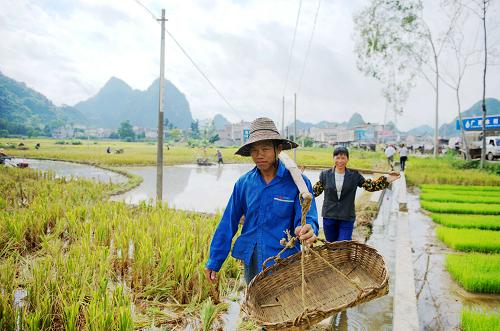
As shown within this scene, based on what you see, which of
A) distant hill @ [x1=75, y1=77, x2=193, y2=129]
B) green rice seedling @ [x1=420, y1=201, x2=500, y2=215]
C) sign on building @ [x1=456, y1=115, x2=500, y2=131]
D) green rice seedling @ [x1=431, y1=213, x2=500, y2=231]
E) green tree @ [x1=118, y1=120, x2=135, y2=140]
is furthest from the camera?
distant hill @ [x1=75, y1=77, x2=193, y2=129]

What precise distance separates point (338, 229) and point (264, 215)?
1609 millimetres

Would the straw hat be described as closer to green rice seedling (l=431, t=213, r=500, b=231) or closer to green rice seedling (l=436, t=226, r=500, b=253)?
green rice seedling (l=436, t=226, r=500, b=253)

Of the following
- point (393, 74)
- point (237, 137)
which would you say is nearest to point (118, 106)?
point (237, 137)

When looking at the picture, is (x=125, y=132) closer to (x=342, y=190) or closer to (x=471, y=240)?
(x=471, y=240)

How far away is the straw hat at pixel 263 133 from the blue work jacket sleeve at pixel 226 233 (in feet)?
0.80

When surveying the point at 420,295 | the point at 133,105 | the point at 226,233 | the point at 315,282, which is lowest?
the point at 420,295

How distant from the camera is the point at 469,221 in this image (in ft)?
19.4

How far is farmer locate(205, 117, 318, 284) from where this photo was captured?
69.2 inches

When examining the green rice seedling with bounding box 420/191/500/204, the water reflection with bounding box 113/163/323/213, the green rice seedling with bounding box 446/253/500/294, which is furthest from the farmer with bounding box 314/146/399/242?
the green rice seedling with bounding box 420/191/500/204

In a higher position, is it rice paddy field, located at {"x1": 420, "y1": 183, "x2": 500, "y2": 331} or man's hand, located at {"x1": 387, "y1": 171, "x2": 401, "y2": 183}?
man's hand, located at {"x1": 387, "y1": 171, "x2": 401, "y2": 183}

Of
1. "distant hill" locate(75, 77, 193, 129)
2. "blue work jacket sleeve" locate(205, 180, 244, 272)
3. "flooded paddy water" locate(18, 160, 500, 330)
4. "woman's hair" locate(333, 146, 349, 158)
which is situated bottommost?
"flooded paddy water" locate(18, 160, 500, 330)

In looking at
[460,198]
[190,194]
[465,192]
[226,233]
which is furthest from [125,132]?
[226,233]

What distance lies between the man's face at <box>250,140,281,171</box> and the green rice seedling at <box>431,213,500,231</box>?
528 centimetres

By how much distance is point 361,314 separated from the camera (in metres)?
2.72
